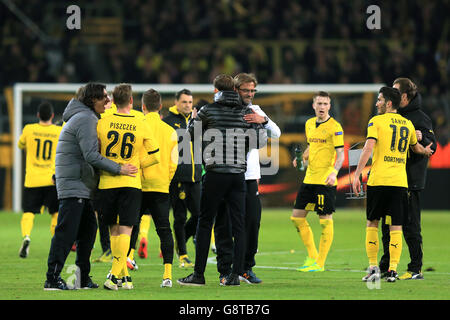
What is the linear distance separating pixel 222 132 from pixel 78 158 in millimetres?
1494

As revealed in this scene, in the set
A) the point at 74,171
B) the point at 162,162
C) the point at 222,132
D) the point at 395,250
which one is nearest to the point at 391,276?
the point at 395,250

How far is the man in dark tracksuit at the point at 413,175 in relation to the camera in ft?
33.1

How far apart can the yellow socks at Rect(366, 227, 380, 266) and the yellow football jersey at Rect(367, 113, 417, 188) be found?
0.54m

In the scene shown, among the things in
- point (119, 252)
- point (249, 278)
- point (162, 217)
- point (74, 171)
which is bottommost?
point (249, 278)

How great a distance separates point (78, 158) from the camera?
8.77 m

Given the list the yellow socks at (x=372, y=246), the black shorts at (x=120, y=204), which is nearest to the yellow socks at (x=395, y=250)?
the yellow socks at (x=372, y=246)

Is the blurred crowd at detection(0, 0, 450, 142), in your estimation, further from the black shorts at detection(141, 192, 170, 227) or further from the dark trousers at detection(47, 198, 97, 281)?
the dark trousers at detection(47, 198, 97, 281)

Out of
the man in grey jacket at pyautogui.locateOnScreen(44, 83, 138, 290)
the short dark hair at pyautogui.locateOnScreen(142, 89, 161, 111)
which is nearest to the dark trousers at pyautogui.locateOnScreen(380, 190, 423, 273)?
the short dark hair at pyautogui.locateOnScreen(142, 89, 161, 111)

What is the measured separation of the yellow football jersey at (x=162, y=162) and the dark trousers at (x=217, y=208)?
51 cm

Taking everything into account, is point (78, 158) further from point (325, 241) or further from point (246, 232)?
point (325, 241)

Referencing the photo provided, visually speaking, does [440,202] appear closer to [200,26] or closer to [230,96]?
[200,26]

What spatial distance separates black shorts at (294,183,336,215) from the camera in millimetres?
10984

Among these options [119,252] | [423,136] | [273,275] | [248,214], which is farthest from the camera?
[273,275]

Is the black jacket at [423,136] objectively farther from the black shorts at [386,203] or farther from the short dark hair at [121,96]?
the short dark hair at [121,96]
